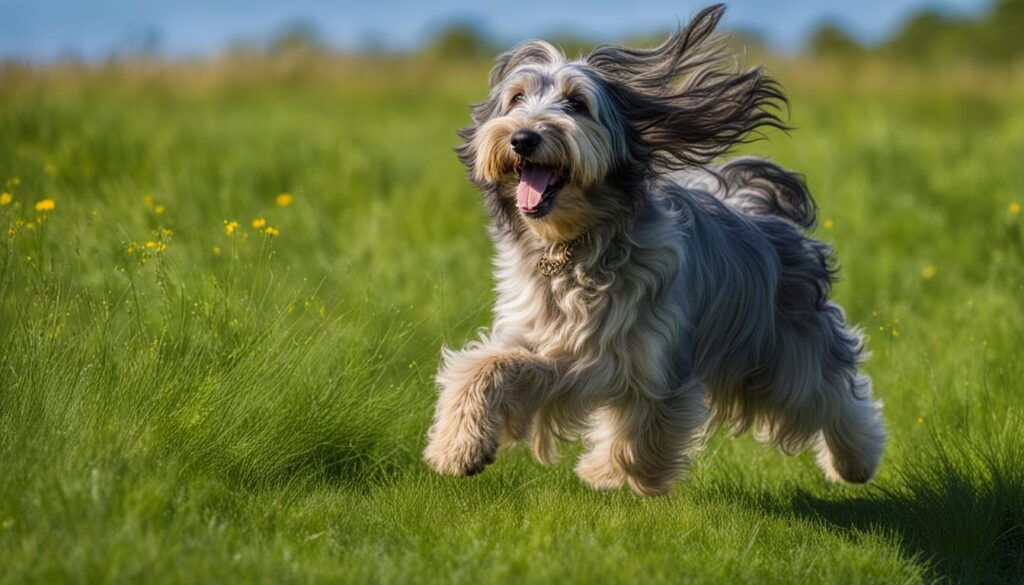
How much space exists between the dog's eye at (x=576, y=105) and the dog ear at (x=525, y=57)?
254 mm

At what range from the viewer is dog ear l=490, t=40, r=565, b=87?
5.66 metres

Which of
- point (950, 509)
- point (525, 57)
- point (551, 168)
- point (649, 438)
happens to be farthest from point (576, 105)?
point (950, 509)

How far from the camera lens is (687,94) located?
600 centimetres

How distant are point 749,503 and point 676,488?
12.6 inches

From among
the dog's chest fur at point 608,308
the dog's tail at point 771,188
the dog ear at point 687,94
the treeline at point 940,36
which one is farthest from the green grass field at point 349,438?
the treeline at point 940,36

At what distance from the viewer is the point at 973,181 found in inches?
480

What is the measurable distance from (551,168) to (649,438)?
1209mm

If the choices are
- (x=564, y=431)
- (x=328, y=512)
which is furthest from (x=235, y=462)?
(x=564, y=431)

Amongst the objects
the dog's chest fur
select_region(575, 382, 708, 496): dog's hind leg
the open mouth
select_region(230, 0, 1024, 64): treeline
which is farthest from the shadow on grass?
select_region(230, 0, 1024, 64): treeline

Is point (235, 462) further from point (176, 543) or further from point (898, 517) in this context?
point (898, 517)

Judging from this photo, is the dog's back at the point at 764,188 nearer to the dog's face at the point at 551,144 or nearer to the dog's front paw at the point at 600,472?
the dog's face at the point at 551,144

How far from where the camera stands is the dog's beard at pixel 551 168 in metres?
5.21

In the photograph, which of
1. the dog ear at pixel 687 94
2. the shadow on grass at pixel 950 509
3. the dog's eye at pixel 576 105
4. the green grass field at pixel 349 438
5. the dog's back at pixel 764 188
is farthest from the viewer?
the dog's back at pixel 764 188

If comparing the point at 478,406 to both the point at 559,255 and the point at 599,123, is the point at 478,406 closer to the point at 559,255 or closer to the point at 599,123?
the point at 559,255
